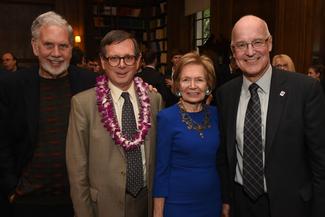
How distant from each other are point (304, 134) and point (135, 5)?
9083mm

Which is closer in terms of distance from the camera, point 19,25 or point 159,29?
point 19,25

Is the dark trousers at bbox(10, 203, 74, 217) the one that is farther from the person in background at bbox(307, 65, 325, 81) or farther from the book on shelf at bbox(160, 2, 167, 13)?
the book on shelf at bbox(160, 2, 167, 13)

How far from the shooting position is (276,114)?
1463 mm

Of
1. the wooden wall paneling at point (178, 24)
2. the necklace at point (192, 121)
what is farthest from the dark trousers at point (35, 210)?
the wooden wall paneling at point (178, 24)

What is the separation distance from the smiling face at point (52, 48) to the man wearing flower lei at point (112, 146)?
298 millimetres

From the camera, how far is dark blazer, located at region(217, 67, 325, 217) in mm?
1424

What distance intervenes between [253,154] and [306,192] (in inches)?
14.7

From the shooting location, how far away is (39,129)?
1645 mm

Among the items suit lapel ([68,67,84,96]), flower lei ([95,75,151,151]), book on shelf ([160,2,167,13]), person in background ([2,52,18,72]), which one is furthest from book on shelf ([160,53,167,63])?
flower lei ([95,75,151,151])

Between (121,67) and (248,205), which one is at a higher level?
(121,67)

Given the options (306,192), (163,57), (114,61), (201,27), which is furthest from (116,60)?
(163,57)

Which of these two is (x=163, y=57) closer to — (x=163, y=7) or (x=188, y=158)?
(x=163, y=7)

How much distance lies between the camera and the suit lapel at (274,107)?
57.2 inches

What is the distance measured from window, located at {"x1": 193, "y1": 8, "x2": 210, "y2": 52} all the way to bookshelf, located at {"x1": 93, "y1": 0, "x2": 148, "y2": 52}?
7.81 feet
